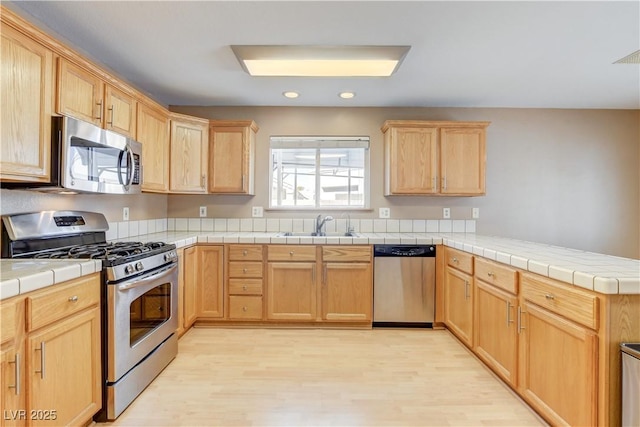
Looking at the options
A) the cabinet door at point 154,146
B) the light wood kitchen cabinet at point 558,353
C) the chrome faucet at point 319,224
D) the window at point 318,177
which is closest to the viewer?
the light wood kitchen cabinet at point 558,353

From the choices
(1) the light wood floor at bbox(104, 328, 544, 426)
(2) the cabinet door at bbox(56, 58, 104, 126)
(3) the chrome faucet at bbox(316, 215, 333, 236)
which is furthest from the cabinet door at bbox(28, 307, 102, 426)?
(3) the chrome faucet at bbox(316, 215, 333, 236)

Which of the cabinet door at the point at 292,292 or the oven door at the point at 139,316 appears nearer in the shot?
the oven door at the point at 139,316

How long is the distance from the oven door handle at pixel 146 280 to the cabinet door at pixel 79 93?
1.00 metres

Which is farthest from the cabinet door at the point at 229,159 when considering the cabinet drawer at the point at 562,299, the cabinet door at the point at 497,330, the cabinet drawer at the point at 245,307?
the cabinet drawer at the point at 562,299

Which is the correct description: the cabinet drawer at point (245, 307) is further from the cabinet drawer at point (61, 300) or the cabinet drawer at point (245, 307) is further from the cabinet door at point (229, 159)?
the cabinet drawer at point (61, 300)

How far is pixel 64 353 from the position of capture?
1.42 meters

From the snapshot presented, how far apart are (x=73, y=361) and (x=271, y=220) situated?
7.43 feet

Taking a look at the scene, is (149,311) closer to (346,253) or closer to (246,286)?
(246,286)

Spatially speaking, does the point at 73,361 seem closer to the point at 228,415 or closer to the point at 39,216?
the point at 228,415

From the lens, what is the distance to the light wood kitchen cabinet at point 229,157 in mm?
3287

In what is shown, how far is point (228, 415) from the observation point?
5.74 ft

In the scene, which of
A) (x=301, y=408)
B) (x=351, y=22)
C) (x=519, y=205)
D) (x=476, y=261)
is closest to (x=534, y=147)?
(x=519, y=205)

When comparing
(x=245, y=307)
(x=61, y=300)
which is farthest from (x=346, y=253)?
(x=61, y=300)

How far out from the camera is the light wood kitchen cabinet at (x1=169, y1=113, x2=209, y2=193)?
305 cm
